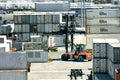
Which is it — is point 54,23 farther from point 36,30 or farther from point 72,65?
point 72,65

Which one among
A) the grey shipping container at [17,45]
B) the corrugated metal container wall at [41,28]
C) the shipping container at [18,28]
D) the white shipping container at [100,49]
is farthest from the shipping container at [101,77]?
the shipping container at [18,28]

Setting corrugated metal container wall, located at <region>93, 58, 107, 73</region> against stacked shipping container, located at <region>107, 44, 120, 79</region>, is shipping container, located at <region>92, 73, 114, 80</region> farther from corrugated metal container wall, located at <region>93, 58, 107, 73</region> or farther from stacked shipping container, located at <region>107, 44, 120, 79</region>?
corrugated metal container wall, located at <region>93, 58, 107, 73</region>

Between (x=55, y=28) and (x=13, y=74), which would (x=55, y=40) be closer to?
(x=55, y=28)

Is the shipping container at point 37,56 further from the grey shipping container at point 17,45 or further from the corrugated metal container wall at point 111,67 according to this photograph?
the corrugated metal container wall at point 111,67

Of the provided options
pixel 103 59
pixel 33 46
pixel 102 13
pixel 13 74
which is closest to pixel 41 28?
pixel 33 46

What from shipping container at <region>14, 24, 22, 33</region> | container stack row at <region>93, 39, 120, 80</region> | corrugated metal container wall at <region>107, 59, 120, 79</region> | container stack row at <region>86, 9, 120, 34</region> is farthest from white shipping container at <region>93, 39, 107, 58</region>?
container stack row at <region>86, 9, 120, 34</region>
